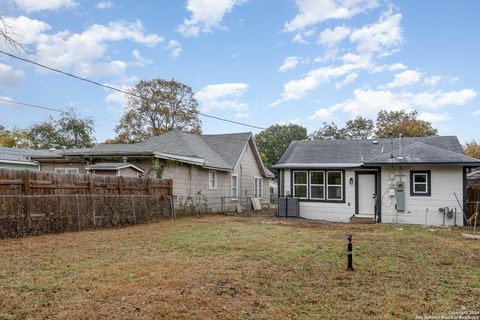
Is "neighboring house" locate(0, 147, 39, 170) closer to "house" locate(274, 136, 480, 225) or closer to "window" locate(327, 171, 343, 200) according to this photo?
"house" locate(274, 136, 480, 225)

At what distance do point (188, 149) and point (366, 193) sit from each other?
9.19 meters

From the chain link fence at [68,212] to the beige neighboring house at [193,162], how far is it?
2.98 meters

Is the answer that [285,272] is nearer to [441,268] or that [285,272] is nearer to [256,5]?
[441,268]

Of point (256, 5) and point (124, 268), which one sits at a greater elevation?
point (256, 5)

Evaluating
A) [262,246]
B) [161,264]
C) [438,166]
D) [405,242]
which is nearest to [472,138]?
[438,166]

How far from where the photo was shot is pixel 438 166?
49.9 ft

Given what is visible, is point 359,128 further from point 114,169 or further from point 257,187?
point 114,169

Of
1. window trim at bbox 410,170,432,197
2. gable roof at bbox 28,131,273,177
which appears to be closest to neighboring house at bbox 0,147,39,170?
gable roof at bbox 28,131,273,177

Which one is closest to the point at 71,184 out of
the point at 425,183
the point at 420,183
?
the point at 420,183

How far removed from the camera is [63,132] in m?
43.2

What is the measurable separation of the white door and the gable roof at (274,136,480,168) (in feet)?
2.46

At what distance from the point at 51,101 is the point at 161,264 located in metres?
22.9

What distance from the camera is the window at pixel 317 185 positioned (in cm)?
1773

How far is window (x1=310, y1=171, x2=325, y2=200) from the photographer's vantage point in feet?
58.2
